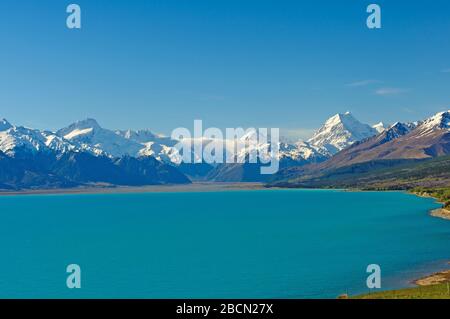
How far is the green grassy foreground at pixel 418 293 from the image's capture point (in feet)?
245

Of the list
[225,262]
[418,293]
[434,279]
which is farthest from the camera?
[225,262]

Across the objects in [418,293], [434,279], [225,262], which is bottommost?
[225,262]

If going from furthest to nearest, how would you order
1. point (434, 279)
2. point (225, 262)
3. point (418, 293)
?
point (225, 262) < point (434, 279) < point (418, 293)

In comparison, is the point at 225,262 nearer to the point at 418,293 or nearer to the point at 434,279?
the point at 434,279

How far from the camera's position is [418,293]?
7938 cm

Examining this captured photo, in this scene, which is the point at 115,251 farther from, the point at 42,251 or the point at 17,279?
the point at 17,279

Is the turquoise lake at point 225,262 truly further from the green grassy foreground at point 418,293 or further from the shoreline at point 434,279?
the green grassy foreground at point 418,293

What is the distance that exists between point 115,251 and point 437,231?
101965 millimetres

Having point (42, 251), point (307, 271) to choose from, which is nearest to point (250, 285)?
point (307, 271)

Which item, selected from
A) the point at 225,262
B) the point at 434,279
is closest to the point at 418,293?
the point at 434,279

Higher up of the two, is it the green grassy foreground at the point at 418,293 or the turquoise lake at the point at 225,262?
the green grassy foreground at the point at 418,293

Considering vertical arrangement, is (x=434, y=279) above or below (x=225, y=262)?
above

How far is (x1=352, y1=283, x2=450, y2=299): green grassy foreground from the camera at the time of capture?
74.7 m

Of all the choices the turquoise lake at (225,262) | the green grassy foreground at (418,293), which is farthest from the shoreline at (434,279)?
the green grassy foreground at (418,293)
